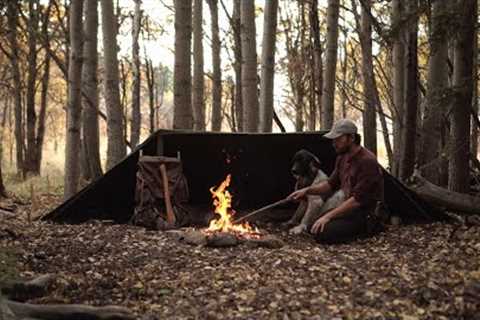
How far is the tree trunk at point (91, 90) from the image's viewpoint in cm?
1105

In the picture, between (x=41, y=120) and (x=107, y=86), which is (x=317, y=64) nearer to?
(x=107, y=86)

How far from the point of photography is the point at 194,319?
4.12m

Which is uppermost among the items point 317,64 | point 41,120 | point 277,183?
point 317,64

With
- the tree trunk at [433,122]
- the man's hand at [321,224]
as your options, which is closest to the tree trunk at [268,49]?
the tree trunk at [433,122]

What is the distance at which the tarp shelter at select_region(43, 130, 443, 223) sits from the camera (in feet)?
26.2

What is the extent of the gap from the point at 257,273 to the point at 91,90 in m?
7.95

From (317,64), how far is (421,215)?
750 centimetres

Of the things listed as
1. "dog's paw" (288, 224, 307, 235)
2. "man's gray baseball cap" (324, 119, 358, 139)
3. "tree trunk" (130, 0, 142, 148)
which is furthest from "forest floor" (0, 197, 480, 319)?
"tree trunk" (130, 0, 142, 148)

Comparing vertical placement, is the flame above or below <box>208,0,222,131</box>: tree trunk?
below

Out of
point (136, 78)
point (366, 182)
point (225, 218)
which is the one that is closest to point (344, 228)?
point (366, 182)

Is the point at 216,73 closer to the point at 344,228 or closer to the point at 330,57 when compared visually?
the point at 330,57

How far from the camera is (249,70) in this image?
11375mm

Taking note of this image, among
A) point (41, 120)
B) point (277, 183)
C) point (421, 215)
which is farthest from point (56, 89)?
point (421, 215)

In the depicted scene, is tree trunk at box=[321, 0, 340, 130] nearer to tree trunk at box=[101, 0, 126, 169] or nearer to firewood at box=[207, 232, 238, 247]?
tree trunk at box=[101, 0, 126, 169]
